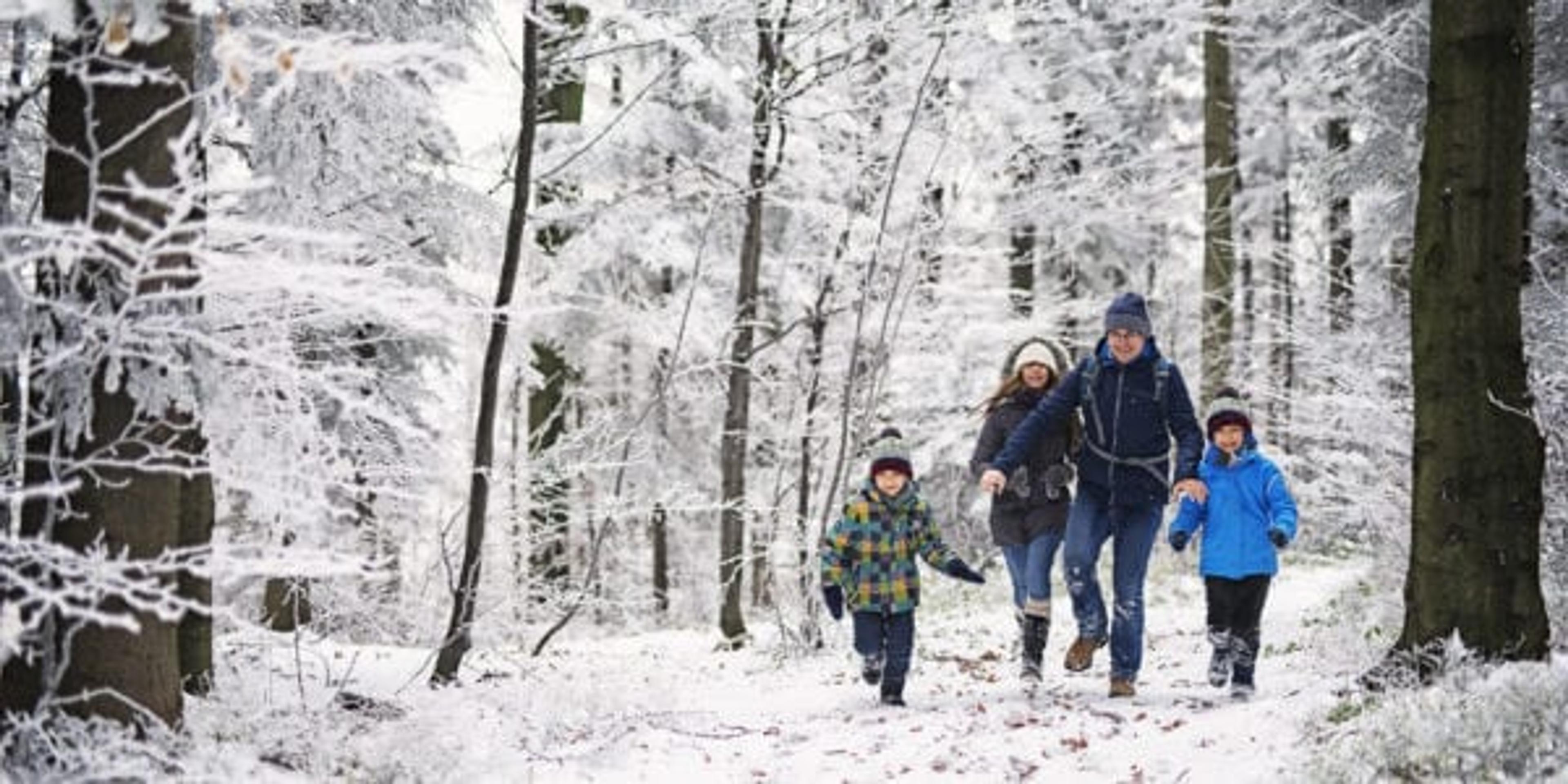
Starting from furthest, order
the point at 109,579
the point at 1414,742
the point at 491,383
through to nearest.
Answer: the point at 491,383 < the point at 1414,742 < the point at 109,579

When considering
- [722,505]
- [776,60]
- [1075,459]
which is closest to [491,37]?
[776,60]

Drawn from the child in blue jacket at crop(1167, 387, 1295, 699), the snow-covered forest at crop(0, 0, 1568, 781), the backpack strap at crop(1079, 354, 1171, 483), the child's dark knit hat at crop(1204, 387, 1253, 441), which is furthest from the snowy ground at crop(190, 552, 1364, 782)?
the child's dark knit hat at crop(1204, 387, 1253, 441)

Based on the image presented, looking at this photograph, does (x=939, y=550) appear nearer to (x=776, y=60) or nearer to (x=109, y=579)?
(x=109, y=579)

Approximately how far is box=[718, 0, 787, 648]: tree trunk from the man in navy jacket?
441 centimetres

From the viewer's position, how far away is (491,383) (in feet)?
26.8

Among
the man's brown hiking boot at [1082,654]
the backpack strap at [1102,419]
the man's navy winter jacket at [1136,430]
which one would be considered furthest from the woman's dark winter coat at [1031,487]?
the man's brown hiking boot at [1082,654]

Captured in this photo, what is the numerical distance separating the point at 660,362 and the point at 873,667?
9620 mm

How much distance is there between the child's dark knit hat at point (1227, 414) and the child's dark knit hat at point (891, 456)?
1681 millimetres

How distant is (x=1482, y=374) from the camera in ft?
18.4

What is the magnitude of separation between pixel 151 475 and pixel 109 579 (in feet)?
3.84

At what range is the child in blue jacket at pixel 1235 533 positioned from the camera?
22.0ft

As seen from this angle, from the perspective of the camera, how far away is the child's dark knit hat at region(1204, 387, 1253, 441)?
6.90 m

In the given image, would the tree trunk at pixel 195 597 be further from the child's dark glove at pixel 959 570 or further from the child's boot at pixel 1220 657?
the child's boot at pixel 1220 657

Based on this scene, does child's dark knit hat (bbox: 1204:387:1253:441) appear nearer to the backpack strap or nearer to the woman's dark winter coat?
the backpack strap
